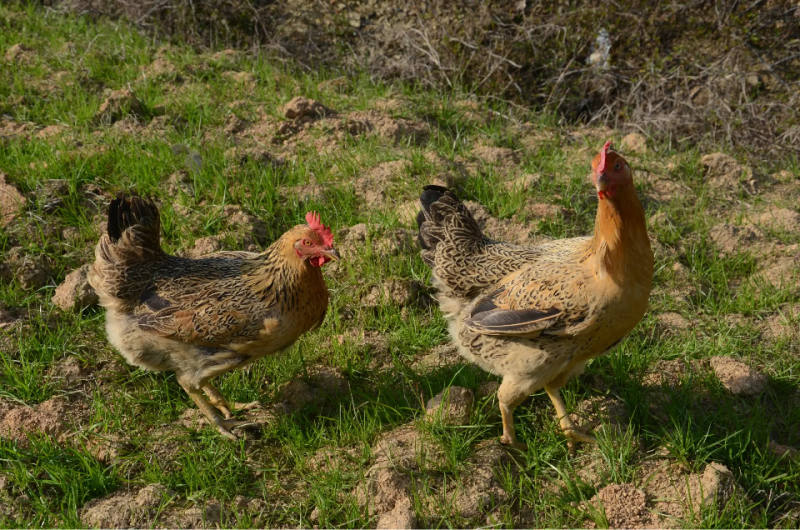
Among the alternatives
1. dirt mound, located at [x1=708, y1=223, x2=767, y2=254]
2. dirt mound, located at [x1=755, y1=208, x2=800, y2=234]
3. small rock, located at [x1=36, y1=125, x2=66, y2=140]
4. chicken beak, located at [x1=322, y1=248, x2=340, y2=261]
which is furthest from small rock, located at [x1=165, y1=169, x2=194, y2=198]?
dirt mound, located at [x1=755, y1=208, x2=800, y2=234]

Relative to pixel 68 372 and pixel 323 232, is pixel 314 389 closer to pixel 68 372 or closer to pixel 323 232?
pixel 323 232

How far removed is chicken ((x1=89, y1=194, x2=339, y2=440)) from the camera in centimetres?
371

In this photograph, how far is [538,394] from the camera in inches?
163

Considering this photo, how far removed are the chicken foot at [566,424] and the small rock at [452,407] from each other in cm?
48

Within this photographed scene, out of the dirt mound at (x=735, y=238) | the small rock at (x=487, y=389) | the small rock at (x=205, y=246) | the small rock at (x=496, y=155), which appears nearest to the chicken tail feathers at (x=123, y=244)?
the small rock at (x=205, y=246)

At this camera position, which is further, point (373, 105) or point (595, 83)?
point (595, 83)

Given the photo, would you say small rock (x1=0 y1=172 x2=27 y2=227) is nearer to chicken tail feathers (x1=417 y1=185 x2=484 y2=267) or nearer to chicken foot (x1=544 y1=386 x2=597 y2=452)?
chicken tail feathers (x1=417 y1=185 x2=484 y2=267)

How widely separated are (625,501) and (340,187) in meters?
3.06

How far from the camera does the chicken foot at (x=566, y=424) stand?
12.3 ft

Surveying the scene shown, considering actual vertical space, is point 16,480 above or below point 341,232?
below

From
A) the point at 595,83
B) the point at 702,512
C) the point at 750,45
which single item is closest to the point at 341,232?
the point at 702,512

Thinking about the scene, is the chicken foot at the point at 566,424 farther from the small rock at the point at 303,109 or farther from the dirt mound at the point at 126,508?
the small rock at the point at 303,109

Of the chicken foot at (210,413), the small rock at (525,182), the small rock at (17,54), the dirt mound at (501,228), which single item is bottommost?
the chicken foot at (210,413)

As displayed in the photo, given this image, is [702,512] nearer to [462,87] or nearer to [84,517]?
[84,517]
